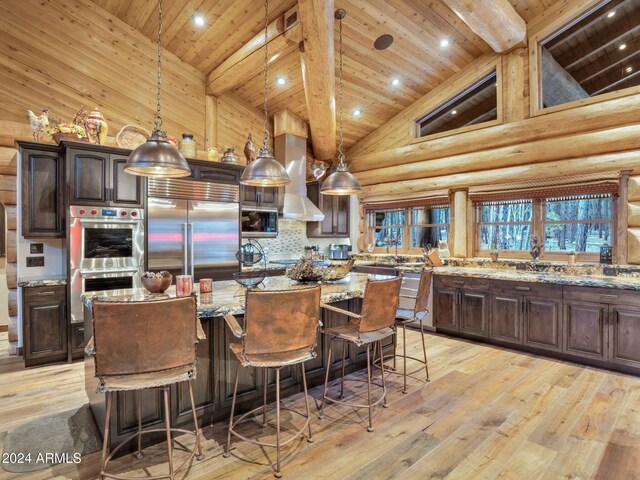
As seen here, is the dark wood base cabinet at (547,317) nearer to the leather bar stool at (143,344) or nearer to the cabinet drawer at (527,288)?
the cabinet drawer at (527,288)

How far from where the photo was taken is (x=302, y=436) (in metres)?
2.40

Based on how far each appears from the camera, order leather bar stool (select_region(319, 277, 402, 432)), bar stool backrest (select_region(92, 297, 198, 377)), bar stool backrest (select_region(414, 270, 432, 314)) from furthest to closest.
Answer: bar stool backrest (select_region(414, 270, 432, 314)) → leather bar stool (select_region(319, 277, 402, 432)) → bar stool backrest (select_region(92, 297, 198, 377))

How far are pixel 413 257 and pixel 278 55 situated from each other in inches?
150

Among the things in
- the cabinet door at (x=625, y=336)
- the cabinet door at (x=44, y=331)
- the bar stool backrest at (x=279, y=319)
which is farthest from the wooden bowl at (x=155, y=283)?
the cabinet door at (x=625, y=336)

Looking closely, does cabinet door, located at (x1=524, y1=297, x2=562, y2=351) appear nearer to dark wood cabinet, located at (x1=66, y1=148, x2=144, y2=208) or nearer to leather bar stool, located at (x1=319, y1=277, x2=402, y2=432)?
leather bar stool, located at (x1=319, y1=277, x2=402, y2=432)

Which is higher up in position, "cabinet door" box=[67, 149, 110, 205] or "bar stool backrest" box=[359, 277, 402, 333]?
"cabinet door" box=[67, 149, 110, 205]

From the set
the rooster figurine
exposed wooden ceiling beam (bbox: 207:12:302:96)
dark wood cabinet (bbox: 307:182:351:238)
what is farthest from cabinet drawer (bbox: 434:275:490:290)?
the rooster figurine

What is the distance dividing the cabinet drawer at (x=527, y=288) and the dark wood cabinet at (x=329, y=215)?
3.23 m

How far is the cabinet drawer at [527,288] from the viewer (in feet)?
13.0

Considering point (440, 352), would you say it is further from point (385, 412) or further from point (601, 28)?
point (601, 28)

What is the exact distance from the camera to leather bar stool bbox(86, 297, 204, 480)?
1.70 metres

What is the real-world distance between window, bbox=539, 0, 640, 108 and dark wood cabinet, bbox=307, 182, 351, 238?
143 inches

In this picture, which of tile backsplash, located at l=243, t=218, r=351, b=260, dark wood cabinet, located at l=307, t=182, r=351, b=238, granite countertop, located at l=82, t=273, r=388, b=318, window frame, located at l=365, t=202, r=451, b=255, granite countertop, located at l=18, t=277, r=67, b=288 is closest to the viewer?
granite countertop, located at l=82, t=273, r=388, b=318

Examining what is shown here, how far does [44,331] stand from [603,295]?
232 inches
